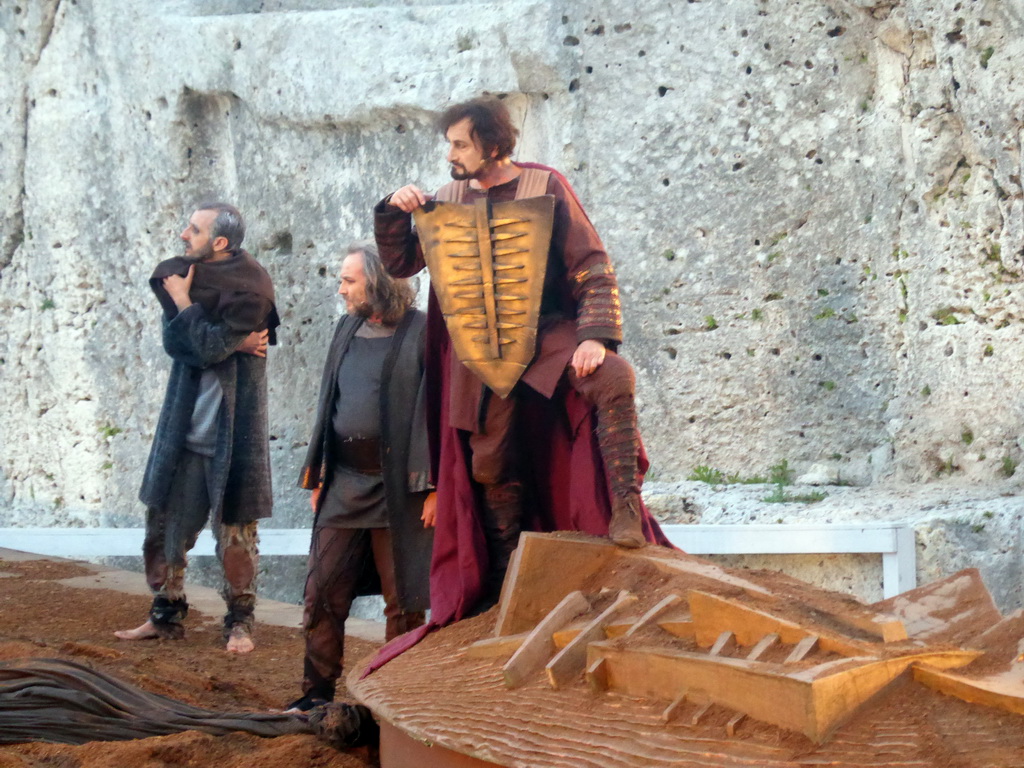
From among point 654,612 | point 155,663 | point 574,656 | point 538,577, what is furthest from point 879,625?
point 155,663

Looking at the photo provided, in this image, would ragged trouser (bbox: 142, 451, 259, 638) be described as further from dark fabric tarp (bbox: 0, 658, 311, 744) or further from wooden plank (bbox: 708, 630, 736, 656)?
wooden plank (bbox: 708, 630, 736, 656)

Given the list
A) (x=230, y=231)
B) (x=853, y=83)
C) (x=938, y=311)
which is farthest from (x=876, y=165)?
(x=230, y=231)

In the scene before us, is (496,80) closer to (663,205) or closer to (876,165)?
(663,205)

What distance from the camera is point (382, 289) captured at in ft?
13.2

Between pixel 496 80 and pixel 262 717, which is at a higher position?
pixel 496 80

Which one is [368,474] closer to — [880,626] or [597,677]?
[597,677]

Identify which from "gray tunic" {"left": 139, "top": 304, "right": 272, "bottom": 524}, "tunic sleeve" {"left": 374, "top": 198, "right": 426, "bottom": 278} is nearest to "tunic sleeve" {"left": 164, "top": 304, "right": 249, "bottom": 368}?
"gray tunic" {"left": 139, "top": 304, "right": 272, "bottom": 524}

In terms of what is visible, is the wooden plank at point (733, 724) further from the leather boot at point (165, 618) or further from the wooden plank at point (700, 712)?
the leather boot at point (165, 618)

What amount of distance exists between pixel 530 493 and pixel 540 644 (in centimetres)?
87

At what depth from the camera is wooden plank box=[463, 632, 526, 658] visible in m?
2.74

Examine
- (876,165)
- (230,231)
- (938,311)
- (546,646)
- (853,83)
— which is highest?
(853,83)

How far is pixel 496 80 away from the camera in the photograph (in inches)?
273

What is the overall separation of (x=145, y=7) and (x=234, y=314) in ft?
12.3

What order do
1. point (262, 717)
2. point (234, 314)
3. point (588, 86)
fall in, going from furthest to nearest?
1. point (588, 86)
2. point (234, 314)
3. point (262, 717)
